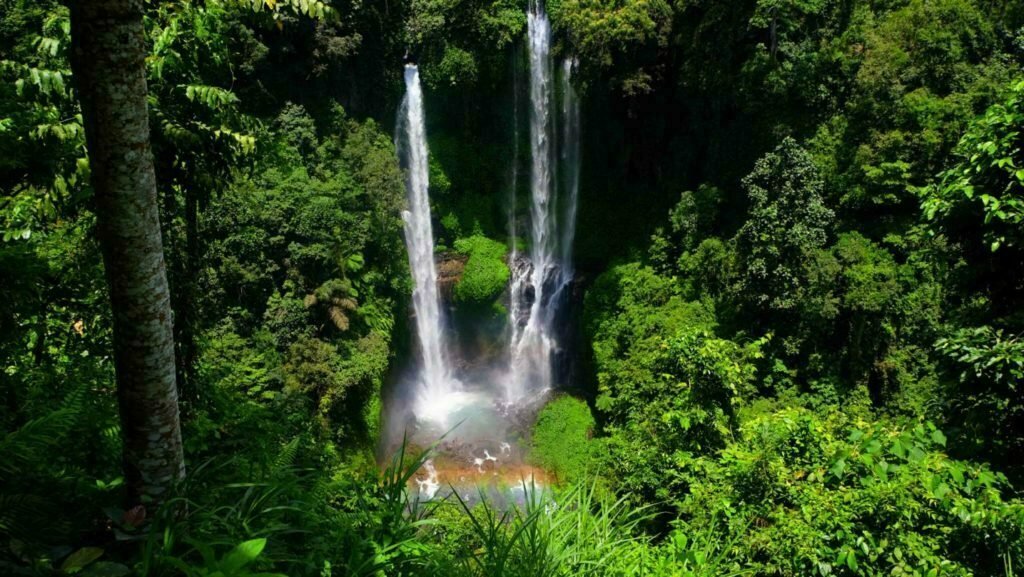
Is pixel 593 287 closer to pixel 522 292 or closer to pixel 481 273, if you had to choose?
pixel 522 292

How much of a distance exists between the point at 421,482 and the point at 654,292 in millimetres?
7442

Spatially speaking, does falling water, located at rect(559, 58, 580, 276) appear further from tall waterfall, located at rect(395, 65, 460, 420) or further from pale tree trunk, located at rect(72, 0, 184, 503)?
pale tree trunk, located at rect(72, 0, 184, 503)

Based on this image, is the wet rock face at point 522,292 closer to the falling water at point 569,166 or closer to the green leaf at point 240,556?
the falling water at point 569,166

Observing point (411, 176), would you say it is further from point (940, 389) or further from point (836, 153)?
point (940, 389)

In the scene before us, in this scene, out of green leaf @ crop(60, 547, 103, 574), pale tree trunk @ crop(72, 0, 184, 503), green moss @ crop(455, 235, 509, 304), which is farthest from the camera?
green moss @ crop(455, 235, 509, 304)

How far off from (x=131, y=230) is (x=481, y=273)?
17.5 metres

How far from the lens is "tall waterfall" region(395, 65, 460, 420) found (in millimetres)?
19688

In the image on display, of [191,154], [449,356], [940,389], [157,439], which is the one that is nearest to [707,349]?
[940,389]

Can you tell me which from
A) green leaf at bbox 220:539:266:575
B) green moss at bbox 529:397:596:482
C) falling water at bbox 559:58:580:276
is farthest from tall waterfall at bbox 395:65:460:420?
green leaf at bbox 220:539:266:575

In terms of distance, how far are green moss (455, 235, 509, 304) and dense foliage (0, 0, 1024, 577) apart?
0.36 feet

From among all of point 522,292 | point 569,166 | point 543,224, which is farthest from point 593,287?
point 569,166

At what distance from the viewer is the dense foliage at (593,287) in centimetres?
343

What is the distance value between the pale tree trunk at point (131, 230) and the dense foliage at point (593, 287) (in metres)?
0.25

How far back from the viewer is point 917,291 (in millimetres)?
12539
